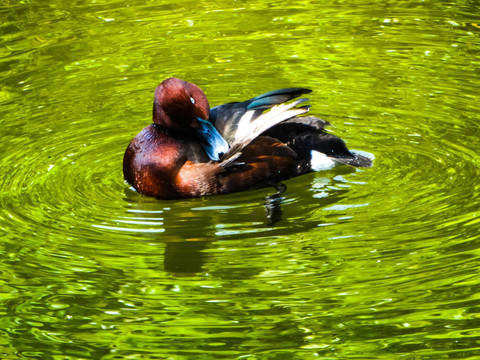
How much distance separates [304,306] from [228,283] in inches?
20.3

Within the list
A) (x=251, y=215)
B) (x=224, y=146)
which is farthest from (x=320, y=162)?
(x=251, y=215)

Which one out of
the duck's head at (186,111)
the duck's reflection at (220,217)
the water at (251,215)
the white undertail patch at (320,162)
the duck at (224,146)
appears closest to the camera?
the water at (251,215)

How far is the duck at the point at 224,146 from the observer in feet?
20.2

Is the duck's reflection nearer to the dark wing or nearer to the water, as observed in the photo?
the water

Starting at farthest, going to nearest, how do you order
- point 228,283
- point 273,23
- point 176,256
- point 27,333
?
point 273,23
point 176,256
point 228,283
point 27,333

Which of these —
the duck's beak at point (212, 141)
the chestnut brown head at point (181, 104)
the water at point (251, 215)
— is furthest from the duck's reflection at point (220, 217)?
the chestnut brown head at point (181, 104)

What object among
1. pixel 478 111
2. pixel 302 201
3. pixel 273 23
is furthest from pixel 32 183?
pixel 273 23

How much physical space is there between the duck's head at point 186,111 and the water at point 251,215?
1.56 ft

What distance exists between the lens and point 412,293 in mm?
4766

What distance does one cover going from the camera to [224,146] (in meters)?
6.19

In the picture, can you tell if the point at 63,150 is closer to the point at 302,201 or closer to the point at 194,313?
the point at 302,201

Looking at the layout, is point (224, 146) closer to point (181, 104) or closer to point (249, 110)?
point (249, 110)

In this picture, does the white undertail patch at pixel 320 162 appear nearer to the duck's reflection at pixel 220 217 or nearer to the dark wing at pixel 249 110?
the duck's reflection at pixel 220 217

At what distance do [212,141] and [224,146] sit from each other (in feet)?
0.33
